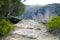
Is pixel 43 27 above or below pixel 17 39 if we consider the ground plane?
above

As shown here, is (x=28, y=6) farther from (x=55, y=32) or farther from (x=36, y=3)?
(x=55, y=32)

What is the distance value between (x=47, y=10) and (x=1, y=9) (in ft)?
11.6

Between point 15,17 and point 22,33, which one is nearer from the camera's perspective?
point 22,33

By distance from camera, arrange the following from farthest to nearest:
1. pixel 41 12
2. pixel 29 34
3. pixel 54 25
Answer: pixel 41 12
pixel 54 25
pixel 29 34

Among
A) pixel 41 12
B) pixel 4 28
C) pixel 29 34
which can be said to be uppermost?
pixel 41 12

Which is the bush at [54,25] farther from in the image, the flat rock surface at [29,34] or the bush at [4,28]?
the bush at [4,28]

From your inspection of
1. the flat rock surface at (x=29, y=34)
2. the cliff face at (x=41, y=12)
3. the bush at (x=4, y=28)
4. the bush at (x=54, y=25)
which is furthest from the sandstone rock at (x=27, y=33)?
the cliff face at (x=41, y=12)

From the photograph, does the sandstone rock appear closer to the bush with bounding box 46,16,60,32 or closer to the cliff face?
the bush with bounding box 46,16,60,32

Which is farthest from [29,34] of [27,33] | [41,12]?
[41,12]

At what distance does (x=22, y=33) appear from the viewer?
4.45m

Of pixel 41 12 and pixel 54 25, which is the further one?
pixel 41 12

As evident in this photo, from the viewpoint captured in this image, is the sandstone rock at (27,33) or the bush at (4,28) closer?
the bush at (4,28)

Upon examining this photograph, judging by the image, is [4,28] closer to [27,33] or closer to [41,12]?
[27,33]

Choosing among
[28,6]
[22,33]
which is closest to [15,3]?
[22,33]
